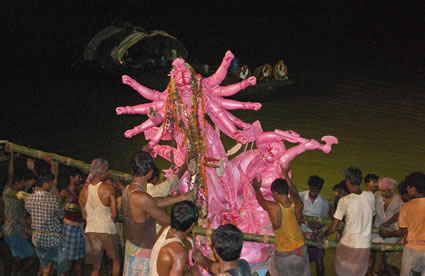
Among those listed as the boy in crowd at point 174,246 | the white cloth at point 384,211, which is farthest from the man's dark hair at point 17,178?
the white cloth at point 384,211

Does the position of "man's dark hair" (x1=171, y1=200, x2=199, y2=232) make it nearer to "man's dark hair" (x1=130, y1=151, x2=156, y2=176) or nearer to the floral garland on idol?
"man's dark hair" (x1=130, y1=151, x2=156, y2=176)

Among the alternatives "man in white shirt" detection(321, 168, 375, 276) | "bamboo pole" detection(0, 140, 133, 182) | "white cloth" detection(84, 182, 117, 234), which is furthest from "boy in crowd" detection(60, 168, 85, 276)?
"man in white shirt" detection(321, 168, 375, 276)

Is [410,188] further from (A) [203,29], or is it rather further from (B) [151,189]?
(A) [203,29]

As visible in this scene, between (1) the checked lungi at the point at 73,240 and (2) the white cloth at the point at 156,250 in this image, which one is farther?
(1) the checked lungi at the point at 73,240

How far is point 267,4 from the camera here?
28.2m

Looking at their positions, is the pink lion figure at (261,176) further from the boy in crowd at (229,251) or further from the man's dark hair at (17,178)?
the boy in crowd at (229,251)


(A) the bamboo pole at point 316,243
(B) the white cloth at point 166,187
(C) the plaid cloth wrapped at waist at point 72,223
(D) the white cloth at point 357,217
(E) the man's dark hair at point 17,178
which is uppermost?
(E) the man's dark hair at point 17,178

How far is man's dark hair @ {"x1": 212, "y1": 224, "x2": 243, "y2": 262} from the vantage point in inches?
154

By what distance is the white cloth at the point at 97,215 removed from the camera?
629cm

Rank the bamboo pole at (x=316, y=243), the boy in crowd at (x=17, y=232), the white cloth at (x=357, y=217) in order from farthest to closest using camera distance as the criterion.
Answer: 1. the boy in crowd at (x=17, y=232)
2. the bamboo pole at (x=316, y=243)
3. the white cloth at (x=357, y=217)

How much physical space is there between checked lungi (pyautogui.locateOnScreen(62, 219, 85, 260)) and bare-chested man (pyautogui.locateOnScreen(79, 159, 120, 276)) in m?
0.25

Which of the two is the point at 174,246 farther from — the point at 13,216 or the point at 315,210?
the point at 13,216

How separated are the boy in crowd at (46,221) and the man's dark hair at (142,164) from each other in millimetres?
Answer: 1579

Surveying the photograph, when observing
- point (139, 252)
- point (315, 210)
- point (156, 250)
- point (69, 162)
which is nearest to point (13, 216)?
point (69, 162)
